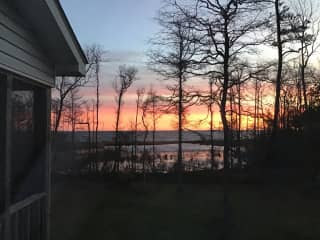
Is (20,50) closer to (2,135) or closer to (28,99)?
(28,99)

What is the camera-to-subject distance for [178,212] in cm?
1327

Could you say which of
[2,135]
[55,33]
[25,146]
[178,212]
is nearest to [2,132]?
[2,135]

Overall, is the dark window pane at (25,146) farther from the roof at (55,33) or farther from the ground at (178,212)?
the ground at (178,212)

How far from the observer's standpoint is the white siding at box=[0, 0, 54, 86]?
363cm

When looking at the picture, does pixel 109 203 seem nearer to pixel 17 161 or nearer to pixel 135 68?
pixel 17 161

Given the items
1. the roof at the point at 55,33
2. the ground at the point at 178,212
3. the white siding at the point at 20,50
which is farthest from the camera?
the ground at the point at 178,212

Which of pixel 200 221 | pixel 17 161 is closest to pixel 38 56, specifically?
pixel 17 161

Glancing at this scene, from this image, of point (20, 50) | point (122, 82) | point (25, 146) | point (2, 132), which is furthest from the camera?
point (122, 82)

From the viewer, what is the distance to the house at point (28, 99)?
3.70m

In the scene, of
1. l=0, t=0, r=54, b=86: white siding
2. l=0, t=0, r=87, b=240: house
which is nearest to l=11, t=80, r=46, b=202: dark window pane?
l=0, t=0, r=87, b=240: house

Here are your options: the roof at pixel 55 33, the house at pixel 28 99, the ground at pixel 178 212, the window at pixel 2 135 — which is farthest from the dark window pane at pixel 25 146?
the ground at pixel 178 212

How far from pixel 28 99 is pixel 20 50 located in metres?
0.63

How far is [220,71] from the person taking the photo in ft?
36.1

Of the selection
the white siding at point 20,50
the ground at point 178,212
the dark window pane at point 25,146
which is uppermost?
the white siding at point 20,50
